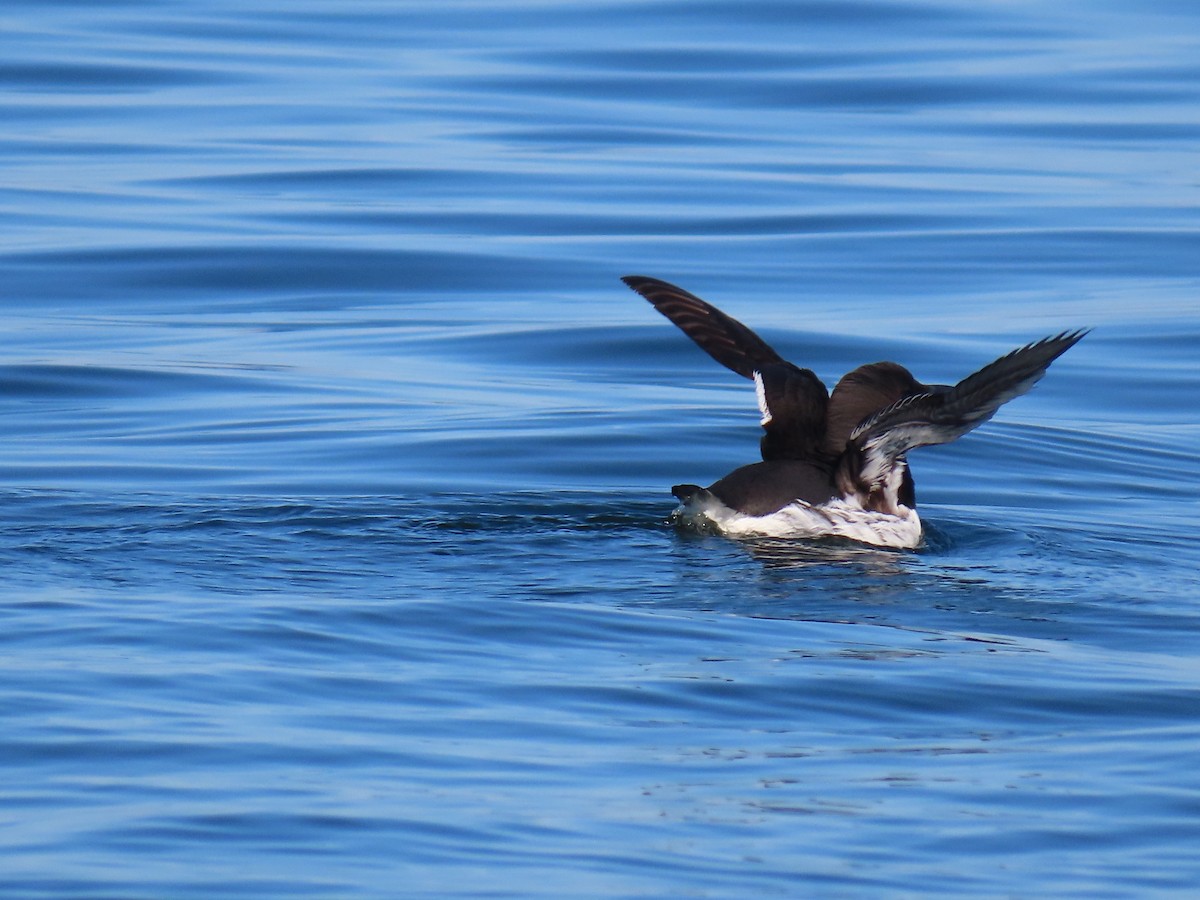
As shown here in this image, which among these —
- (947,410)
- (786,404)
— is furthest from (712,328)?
(947,410)

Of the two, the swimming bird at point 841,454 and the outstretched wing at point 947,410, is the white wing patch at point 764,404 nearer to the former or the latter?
the swimming bird at point 841,454

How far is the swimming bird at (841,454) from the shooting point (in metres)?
8.88

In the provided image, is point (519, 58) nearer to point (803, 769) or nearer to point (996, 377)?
point (996, 377)

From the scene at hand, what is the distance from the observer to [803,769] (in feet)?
19.6

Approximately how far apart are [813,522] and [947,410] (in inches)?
33.5

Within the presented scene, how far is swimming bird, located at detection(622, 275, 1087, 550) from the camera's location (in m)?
8.88

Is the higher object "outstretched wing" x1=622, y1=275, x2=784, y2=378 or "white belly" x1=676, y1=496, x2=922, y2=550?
"outstretched wing" x1=622, y1=275, x2=784, y2=378

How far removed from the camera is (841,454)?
9547mm

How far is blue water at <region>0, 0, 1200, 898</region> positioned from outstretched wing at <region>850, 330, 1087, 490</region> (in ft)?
1.59

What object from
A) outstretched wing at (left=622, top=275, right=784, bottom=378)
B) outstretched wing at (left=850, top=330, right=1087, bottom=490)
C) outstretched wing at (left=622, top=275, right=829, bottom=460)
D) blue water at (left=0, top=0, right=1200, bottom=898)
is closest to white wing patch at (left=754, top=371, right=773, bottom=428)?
outstretched wing at (left=622, top=275, right=829, bottom=460)

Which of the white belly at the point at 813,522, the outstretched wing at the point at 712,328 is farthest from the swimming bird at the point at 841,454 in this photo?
the outstretched wing at the point at 712,328

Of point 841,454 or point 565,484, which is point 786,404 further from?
point 565,484

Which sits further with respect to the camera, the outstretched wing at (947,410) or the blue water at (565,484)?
the outstretched wing at (947,410)

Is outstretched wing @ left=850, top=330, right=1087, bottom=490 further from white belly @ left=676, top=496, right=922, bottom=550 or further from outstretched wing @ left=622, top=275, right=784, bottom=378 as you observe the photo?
outstretched wing @ left=622, top=275, right=784, bottom=378
